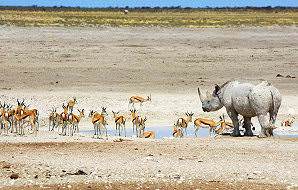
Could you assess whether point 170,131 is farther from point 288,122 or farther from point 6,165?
point 6,165

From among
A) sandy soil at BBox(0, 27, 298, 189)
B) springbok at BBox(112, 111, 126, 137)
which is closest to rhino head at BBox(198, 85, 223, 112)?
springbok at BBox(112, 111, 126, 137)

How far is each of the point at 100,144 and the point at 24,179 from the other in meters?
3.34

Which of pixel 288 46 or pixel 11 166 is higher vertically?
pixel 288 46

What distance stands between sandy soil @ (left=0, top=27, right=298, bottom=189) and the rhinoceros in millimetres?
730

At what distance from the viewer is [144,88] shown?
27.4m

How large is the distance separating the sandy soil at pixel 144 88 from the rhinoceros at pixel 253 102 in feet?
2.40

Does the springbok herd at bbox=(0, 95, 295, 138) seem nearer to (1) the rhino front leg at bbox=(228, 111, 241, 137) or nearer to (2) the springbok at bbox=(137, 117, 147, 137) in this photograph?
(2) the springbok at bbox=(137, 117, 147, 137)

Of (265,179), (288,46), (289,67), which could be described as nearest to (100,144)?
(265,179)

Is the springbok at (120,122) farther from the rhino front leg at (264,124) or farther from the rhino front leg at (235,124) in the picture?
the rhino front leg at (264,124)

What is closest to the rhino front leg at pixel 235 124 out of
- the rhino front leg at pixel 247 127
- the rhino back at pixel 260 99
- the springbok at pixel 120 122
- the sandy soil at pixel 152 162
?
the rhino front leg at pixel 247 127

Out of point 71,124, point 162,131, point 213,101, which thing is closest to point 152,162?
point 71,124

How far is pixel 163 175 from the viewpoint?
40.4 feet

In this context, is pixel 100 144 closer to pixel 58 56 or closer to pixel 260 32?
pixel 58 56

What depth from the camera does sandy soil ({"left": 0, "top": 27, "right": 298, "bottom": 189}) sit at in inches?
497
